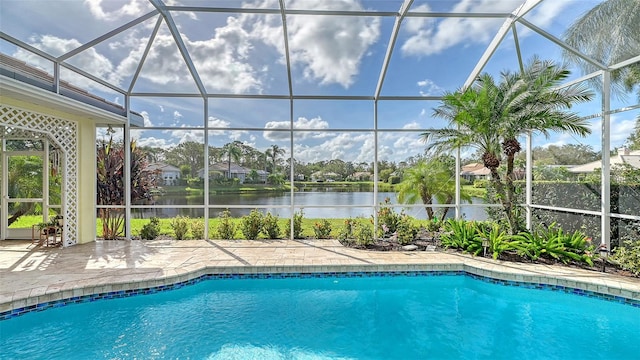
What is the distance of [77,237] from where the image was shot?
24.7ft

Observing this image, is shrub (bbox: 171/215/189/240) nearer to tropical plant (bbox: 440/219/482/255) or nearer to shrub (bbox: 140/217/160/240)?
shrub (bbox: 140/217/160/240)

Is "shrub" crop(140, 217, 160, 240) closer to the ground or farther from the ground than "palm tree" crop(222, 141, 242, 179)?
closer to the ground

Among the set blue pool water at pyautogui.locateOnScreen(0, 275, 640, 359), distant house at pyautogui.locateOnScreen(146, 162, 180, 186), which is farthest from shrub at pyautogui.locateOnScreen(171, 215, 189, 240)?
blue pool water at pyautogui.locateOnScreen(0, 275, 640, 359)

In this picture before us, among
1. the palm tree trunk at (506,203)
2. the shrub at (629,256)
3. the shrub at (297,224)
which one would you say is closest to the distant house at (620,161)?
the shrub at (629,256)

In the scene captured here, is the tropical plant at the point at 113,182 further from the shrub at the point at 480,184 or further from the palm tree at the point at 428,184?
the shrub at the point at 480,184

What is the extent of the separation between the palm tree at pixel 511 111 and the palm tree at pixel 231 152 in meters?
5.61

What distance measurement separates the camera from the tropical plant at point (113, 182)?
8.17 metres

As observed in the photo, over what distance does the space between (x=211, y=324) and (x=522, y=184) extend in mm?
8113

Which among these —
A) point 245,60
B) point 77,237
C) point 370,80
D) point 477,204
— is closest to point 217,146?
point 245,60

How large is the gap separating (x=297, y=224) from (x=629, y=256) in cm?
661

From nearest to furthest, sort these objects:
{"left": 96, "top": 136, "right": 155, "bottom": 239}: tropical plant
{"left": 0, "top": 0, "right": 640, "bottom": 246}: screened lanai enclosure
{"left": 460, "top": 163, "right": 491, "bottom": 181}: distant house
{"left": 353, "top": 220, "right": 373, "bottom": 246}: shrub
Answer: {"left": 0, "top": 0, "right": 640, "bottom": 246}: screened lanai enclosure → {"left": 353, "top": 220, "right": 373, "bottom": 246}: shrub → {"left": 96, "top": 136, "right": 155, "bottom": 239}: tropical plant → {"left": 460, "top": 163, "right": 491, "bottom": 181}: distant house

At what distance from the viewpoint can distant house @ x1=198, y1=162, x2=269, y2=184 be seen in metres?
8.84

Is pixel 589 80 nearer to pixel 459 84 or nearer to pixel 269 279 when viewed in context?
pixel 459 84

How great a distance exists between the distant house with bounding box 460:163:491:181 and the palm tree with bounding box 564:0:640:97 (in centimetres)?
A: 320
